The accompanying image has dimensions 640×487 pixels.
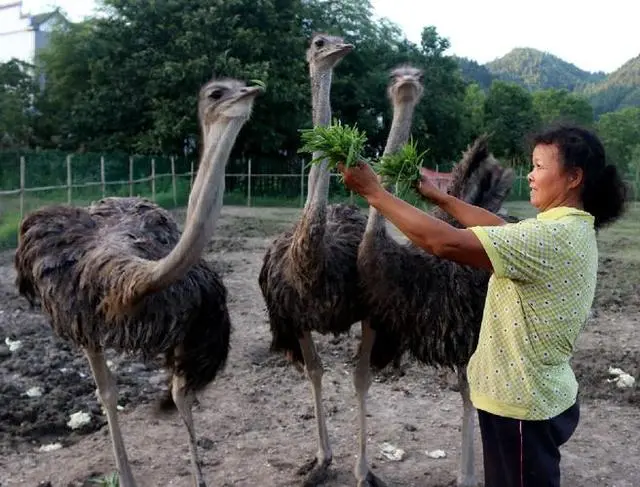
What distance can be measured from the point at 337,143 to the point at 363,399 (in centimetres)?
191

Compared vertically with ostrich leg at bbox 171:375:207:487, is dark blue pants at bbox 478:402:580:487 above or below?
above

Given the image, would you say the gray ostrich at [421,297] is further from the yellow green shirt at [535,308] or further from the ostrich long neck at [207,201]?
the yellow green shirt at [535,308]

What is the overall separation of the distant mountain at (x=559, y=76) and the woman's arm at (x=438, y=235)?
200ft

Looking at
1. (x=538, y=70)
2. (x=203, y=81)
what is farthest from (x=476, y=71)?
(x=203, y=81)

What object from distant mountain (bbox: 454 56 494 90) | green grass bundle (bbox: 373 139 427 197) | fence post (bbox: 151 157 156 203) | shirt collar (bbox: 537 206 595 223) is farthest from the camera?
distant mountain (bbox: 454 56 494 90)

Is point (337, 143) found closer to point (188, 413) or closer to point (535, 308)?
point (535, 308)

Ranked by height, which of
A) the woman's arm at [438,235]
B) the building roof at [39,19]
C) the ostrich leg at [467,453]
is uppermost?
the building roof at [39,19]

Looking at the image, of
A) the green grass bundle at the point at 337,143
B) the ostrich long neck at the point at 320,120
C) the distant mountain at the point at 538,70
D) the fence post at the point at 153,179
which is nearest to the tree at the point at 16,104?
the fence post at the point at 153,179

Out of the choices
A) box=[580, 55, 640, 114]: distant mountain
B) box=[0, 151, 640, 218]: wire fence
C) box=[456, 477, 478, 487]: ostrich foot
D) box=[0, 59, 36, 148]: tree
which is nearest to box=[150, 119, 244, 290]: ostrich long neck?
box=[456, 477, 478, 487]: ostrich foot

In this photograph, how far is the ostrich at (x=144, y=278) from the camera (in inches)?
111

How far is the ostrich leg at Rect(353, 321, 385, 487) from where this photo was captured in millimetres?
3734

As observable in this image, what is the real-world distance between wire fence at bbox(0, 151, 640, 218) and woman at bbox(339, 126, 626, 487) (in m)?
7.75

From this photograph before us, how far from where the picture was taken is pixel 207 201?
2.79 meters

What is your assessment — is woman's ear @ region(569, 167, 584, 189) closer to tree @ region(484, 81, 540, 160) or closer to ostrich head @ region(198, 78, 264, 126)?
ostrich head @ region(198, 78, 264, 126)
